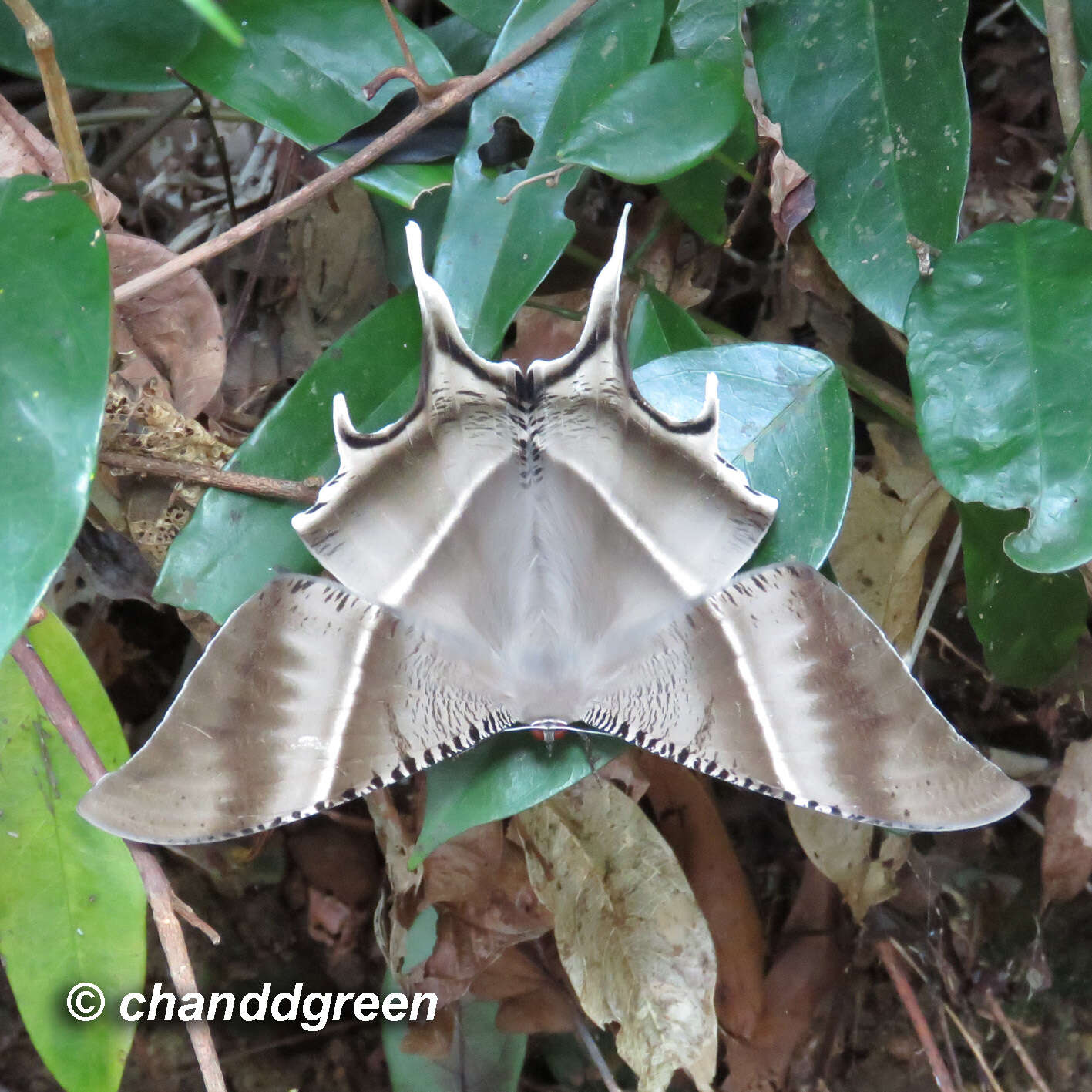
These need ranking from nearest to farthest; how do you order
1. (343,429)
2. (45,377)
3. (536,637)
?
(45,377)
(343,429)
(536,637)

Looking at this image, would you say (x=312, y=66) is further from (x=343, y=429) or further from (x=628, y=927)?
(x=628, y=927)

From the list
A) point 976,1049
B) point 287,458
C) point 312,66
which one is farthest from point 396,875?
point 312,66

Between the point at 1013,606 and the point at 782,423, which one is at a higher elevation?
the point at 782,423

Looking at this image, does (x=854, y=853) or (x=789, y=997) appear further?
(x=789, y=997)

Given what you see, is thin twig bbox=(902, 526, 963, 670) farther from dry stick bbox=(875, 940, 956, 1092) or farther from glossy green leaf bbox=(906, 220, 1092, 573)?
dry stick bbox=(875, 940, 956, 1092)

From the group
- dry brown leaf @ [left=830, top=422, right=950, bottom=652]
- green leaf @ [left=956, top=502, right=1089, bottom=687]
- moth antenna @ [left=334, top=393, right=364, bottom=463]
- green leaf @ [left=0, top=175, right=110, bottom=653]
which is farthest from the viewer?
dry brown leaf @ [left=830, top=422, right=950, bottom=652]

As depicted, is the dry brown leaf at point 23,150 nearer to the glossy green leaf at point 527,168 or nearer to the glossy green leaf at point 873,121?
the glossy green leaf at point 527,168

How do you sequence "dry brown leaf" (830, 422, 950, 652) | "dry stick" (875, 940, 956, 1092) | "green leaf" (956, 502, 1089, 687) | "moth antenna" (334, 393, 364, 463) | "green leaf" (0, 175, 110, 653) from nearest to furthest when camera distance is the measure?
Answer: "green leaf" (0, 175, 110, 653)
"moth antenna" (334, 393, 364, 463)
"green leaf" (956, 502, 1089, 687)
"dry brown leaf" (830, 422, 950, 652)
"dry stick" (875, 940, 956, 1092)

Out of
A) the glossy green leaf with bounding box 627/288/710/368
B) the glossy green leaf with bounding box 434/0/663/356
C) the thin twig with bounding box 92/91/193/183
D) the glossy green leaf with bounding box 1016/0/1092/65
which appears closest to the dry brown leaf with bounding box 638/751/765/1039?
the glossy green leaf with bounding box 627/288/710/368
